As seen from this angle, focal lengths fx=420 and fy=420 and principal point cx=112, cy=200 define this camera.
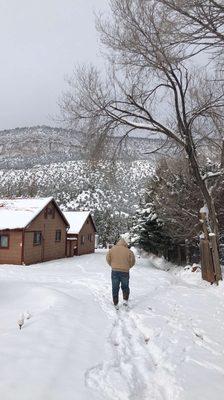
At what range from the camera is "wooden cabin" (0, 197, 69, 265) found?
A: 29.7 meters

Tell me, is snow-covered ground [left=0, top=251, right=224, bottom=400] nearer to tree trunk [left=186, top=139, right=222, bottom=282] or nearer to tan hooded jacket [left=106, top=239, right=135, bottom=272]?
tan hooded jacket [left=106, top=239, right=135, bottom=272]

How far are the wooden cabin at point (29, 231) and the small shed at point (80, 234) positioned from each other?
5439 mm

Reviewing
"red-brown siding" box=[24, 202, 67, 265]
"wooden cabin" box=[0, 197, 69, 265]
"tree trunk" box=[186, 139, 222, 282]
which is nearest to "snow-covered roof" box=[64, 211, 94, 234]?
"red-brown siding" box=[24, 202, 67, 265]

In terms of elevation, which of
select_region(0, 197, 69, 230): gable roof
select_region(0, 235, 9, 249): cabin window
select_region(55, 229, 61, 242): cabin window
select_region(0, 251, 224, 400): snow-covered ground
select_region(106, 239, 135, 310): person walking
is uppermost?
select_region(0, 197, 69, 230): gable roof

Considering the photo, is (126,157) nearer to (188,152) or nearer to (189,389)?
(188,152)

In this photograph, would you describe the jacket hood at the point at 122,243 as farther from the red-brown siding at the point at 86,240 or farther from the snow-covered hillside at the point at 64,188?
the snow-covered hillside at the point at 64,188

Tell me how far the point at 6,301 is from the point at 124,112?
9.64 m

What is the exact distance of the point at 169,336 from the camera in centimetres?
745

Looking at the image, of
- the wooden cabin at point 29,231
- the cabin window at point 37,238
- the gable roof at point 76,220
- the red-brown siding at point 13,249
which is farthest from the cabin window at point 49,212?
the gable roof at point 76,220

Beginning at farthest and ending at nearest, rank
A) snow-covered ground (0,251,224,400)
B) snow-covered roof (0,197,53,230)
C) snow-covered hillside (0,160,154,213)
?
snow-covered hillside (0,160,154,213), snow-covered roof (0,197,53,230), snow-covered ground (0,251,224,400)

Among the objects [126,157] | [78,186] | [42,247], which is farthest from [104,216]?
[126,157]

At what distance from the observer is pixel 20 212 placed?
31719mm

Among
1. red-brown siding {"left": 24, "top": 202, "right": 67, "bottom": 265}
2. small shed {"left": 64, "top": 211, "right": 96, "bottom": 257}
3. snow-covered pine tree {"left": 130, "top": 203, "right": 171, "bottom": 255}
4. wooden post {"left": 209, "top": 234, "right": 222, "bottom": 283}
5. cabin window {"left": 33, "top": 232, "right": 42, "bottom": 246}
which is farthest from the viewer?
small shed {"left": 64, "top": 211, "right": 96, "bottom": 257}

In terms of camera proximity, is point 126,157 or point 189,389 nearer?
point 189,389
